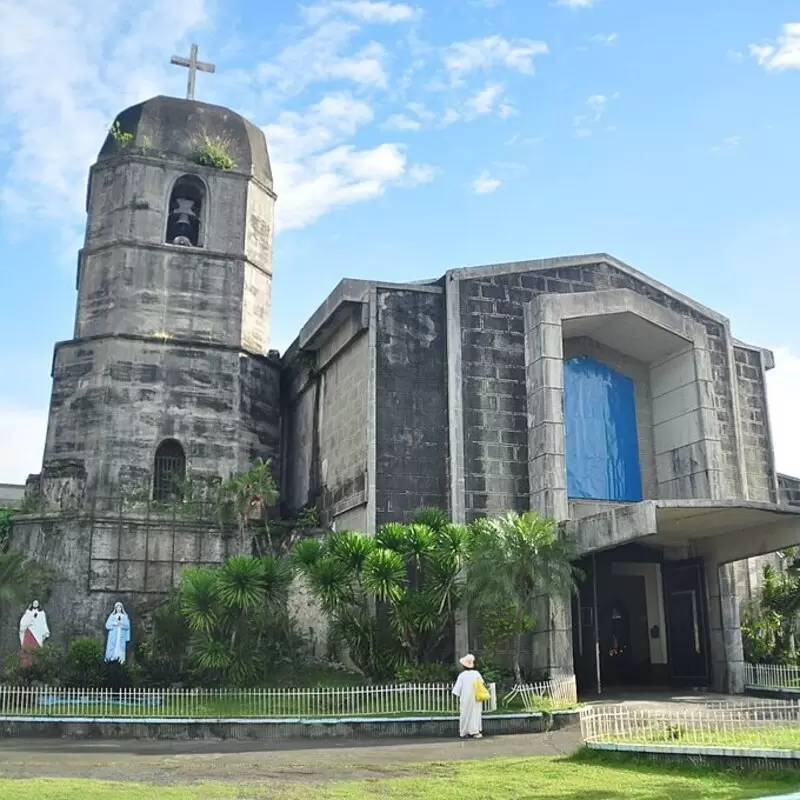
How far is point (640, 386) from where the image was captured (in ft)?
70.9

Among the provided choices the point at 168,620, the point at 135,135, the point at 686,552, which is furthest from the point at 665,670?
the point at 135,135

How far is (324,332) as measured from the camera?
21.6m

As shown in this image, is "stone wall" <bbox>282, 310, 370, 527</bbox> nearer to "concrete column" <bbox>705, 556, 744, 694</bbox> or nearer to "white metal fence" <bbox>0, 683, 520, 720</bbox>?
"white metal fence" <bbox>0, 683, 520, 720</bbox>

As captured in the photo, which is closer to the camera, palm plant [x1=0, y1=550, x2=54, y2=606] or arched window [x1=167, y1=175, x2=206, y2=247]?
palm plant [x1=0, y1=550, x2=54, y2=606]

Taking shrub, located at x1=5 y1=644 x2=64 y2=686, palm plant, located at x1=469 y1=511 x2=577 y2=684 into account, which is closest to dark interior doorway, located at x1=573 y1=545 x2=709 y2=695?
palm plant, located at x1=469 y1=511 x2=577 y2=684

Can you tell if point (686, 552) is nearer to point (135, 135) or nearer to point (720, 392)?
point (720, 392)

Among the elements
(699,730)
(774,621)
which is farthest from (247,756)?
(774,621)

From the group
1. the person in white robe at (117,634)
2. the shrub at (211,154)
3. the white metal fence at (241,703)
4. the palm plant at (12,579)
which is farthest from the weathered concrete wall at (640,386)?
the palm plant at (12,579)

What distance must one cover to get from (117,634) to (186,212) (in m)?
10.6

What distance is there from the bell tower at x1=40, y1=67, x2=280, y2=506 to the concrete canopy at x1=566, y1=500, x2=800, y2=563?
9.26 metres

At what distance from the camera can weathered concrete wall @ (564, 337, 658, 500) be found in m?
20.9

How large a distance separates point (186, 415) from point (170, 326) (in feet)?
7.18

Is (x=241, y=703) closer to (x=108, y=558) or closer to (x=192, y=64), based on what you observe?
(x=108, y=558)

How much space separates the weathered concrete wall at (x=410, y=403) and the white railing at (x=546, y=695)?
12.9 feet
